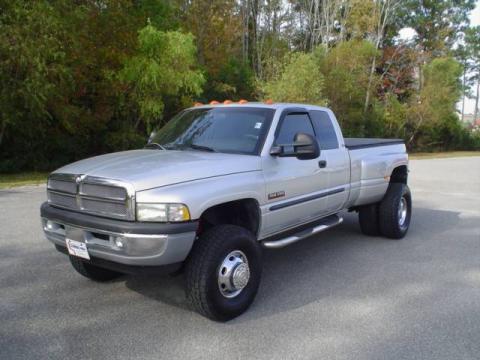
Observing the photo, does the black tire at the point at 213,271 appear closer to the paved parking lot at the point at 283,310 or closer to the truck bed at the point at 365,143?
the paved parking lot at the point at 283,310

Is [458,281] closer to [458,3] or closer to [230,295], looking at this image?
[230,295]

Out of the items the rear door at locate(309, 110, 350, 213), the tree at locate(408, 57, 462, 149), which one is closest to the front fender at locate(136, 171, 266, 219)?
the rear door at locate(309, 110, 350, 213)

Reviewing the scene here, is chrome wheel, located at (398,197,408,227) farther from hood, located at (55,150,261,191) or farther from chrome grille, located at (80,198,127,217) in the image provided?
chrome grille, located at (80,198,127,217)

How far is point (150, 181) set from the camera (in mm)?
3379

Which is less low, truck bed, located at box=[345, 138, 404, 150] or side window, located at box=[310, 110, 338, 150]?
side window, located at box=[310, 110, 338, 150]

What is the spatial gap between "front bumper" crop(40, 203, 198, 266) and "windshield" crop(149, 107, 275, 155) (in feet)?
3.92

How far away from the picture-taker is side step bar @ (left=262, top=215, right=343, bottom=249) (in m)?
4.23

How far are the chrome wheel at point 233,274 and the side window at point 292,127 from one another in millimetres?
1288

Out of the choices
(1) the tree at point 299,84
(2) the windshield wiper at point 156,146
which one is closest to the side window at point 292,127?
(2) the windshield wiper at point 156,146

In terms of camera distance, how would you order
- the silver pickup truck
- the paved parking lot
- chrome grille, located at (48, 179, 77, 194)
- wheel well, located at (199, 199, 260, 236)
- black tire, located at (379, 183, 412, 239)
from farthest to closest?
black tire, located at (379, 183, 412, 239) → wheel well, located at (199, 199, 260, 236) → chrome grille, located at (48, 179, 77, 194) → the silver pickup truck → the paved parking lot

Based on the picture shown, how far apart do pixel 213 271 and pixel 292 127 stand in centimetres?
199

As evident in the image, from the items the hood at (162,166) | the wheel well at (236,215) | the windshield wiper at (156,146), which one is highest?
the windshield wiper at (156,146)

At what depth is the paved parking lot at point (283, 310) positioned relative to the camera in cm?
326

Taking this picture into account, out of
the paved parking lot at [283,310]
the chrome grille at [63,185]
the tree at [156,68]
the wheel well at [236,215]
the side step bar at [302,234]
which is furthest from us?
the tree at [156,68]
